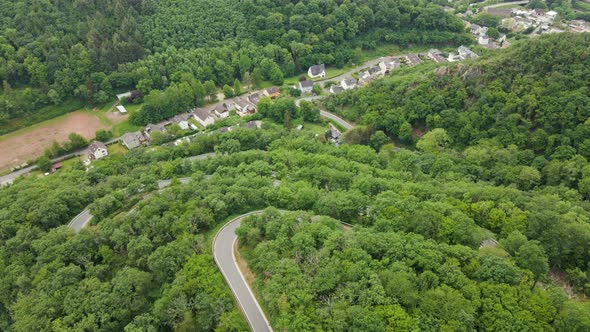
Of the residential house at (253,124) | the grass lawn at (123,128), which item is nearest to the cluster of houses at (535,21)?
the residential house at (253,124)

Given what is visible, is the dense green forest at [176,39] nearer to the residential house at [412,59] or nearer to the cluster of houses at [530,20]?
the residential house at [412,59]

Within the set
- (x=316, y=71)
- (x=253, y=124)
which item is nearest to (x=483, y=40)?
(x=316, y=71)

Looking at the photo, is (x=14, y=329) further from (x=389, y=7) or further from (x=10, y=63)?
(x=389, y=7)

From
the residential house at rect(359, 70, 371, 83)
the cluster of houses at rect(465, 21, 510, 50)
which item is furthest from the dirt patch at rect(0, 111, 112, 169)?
the cluster of houses at rect(465, 21, 510, 50)

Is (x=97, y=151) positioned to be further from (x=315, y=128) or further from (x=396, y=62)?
(x=396, y=62)

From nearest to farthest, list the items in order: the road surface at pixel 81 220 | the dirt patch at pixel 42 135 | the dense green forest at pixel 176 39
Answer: the road surface at pixel 81 220
the dirt patch at pixel 42 135
the dense green forest at pixel 176 39
